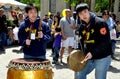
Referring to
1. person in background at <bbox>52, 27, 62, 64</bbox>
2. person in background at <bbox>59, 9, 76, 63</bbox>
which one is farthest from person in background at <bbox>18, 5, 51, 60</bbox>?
person in background at <bbox>52, 27, 62, 64</bbox>

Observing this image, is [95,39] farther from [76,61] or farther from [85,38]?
[76,61]

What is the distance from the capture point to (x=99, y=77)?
5.36 metres

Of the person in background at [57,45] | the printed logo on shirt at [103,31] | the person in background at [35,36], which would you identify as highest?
the printed logo on shirt at [103,31]

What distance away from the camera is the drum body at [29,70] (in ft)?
15.9

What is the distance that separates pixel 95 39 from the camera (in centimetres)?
517

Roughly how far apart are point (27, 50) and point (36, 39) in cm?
24

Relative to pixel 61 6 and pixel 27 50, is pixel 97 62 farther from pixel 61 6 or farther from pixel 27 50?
pixel 61 6

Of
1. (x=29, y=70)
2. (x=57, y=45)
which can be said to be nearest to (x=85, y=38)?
(x=29, y=70)

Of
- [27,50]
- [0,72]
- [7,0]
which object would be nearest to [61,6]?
[7,0]

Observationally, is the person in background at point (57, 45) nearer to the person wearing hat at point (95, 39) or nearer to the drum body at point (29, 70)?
the person wearing hat at point (95, 39)

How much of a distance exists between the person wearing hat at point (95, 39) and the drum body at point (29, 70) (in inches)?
23.9

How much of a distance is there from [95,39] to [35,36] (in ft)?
3.28

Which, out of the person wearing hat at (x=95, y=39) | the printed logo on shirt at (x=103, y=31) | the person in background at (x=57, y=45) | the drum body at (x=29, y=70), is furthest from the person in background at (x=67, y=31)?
the drum body at (x=29, y=70)

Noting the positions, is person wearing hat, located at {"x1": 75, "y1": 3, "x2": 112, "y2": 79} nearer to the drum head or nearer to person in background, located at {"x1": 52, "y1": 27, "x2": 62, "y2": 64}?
the drum head
